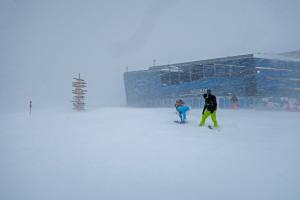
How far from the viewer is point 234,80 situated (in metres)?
19.2

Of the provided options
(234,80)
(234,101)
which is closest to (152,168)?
(234,101)

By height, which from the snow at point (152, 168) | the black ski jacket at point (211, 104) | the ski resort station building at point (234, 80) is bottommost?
the snow at point (152, 168)

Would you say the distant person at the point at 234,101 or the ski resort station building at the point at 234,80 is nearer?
the ski resort station building at the point at 234,80

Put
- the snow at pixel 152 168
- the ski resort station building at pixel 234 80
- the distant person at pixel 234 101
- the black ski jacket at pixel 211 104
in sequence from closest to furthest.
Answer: the snow at pixel 152 168
the black ski jacket at pixel 211 104
the ski resort station building at pixel 234 80
the distant person at pixel 234 101

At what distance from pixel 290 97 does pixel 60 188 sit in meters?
22.3

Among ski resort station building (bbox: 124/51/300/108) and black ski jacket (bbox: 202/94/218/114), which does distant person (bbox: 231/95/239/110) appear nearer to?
ski resort station building (bbox: 124/51/300/108)

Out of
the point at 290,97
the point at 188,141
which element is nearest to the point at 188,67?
the point at 290,97

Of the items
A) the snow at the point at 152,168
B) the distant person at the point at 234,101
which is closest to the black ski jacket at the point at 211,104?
the snow at the point at 152,168

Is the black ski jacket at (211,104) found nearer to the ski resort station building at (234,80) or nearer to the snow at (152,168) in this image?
the snow at (152,168)

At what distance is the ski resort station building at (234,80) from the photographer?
1815cm

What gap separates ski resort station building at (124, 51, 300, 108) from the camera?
1815cm

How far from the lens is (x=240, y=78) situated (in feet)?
61.9

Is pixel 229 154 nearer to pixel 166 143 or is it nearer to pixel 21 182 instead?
pixel 166 143

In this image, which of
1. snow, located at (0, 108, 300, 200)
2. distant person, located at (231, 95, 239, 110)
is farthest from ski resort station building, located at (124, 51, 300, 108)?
snow, located at (0, 108, 300, 200)
